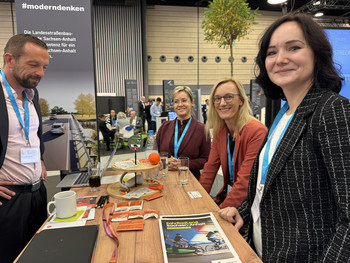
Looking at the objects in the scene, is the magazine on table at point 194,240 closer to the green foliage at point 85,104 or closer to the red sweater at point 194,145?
the red sweater at point 194,145

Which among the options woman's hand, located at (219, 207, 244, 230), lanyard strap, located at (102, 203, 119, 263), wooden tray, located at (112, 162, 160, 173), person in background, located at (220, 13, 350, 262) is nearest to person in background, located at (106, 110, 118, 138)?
wooden tray, located at (112, 162, 160, 173)

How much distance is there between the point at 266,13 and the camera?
43.4 feet

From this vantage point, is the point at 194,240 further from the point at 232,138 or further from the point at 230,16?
the point at 230,16

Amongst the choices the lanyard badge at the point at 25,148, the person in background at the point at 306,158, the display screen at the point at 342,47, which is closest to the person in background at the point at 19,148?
the lanyard badge at the point at 25,148

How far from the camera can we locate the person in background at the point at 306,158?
763 mm

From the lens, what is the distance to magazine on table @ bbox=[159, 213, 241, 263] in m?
0.87

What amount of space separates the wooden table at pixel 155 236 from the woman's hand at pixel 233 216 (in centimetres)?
2

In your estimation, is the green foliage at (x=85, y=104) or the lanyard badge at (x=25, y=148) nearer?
the lanyard badge at (x=25, y=148)

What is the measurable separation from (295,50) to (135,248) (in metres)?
1.06

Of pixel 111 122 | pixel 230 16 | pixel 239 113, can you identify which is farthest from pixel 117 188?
pixel 111 122

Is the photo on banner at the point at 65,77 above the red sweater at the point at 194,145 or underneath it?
above

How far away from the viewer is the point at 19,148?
1.65 m

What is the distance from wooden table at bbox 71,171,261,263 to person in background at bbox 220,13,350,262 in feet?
0.52

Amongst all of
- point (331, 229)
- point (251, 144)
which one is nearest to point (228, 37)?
point (251, 144)
